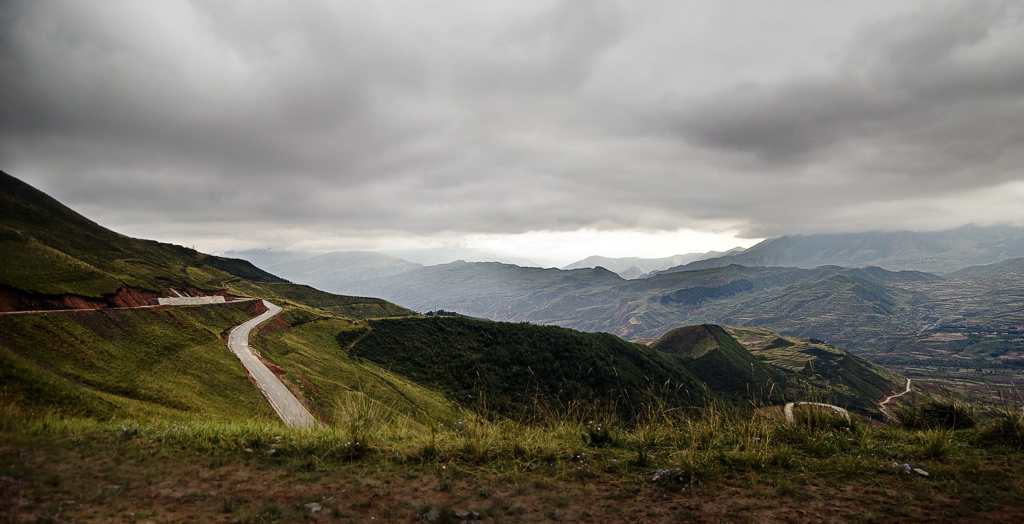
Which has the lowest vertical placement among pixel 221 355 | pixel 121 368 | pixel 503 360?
pixel 503 360

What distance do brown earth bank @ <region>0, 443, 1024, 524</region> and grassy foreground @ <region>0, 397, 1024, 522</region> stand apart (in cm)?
2

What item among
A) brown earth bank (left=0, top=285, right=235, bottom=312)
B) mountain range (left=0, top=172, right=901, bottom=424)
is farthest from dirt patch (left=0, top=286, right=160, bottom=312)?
mountain range (left=0, top=172, right=901, bottom=424)

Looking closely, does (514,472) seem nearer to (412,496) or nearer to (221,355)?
(412,496)

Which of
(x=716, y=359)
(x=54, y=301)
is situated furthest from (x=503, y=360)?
(x=716, y=359)

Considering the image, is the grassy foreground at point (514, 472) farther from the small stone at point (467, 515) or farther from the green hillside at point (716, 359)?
the green hillside at point (716, 359)

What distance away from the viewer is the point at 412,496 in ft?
18.7

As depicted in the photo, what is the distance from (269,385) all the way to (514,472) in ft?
108

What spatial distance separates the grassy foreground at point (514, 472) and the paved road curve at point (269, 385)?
1280 centimetres

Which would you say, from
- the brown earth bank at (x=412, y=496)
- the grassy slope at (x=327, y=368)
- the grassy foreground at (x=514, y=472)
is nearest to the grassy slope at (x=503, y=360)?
the grassy slope at (x=327, y=368)

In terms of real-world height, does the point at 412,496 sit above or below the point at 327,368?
above

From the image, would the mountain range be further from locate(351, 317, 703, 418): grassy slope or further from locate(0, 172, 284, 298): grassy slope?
locate(351, 317, 703, 418): grassy slope

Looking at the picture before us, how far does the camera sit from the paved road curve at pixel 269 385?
2617 cm

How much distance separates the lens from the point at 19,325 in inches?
868

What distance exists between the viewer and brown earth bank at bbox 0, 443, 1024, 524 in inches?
195
